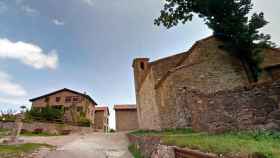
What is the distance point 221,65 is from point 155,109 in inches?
231

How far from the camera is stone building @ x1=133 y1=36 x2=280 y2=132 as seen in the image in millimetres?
7262

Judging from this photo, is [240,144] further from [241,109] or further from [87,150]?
[87,150]

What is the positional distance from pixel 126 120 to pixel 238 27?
81.7 feet

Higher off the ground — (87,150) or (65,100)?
(65,100)

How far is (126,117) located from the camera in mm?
34812

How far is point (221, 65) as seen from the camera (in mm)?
14250

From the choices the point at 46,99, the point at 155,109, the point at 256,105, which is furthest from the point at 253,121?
the point at 46,99

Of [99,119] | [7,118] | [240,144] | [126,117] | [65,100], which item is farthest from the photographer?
[99,119]

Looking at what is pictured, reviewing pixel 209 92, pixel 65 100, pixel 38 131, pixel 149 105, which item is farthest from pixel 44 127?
pixel 209 92

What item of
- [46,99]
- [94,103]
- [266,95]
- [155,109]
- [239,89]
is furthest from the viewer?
[94,103]

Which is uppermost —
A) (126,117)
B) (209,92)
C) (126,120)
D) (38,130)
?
(209,92)

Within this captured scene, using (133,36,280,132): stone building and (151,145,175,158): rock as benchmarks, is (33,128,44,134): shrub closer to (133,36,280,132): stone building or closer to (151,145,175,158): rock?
(133,36,280,132): stone building

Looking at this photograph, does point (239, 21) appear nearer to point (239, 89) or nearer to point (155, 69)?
point (155, 69)

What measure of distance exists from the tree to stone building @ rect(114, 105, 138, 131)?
22.5m
